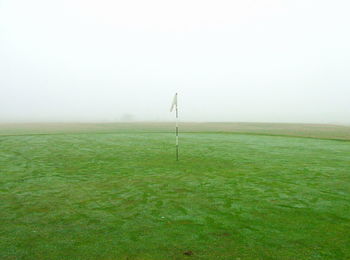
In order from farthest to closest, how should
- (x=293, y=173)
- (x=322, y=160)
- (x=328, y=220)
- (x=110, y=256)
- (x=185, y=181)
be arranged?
(x=322, y=160) → (x=293, y=173) → (x=185, y=181) → (x=328, y=220) → (x=110, y=256)

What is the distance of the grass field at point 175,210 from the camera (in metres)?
4.17

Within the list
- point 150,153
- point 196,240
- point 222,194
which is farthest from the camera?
point 150,153

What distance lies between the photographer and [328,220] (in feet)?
17.1

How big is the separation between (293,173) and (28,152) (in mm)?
12201

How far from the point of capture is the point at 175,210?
5.85 metres

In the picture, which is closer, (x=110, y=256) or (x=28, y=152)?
(x=110, y=256)

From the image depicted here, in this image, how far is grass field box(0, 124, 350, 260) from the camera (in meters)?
4.17

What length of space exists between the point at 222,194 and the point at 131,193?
222 cm

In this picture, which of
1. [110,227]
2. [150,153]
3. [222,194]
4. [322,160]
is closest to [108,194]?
[110,227]

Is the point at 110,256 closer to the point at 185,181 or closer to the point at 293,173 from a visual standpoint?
the point at 185,181

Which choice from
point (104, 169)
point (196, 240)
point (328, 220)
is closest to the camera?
point (196, 240)

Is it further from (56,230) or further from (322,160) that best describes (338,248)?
(322,160)

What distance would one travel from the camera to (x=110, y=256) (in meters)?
3.93

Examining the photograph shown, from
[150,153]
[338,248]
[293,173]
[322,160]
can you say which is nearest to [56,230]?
[338,248]
